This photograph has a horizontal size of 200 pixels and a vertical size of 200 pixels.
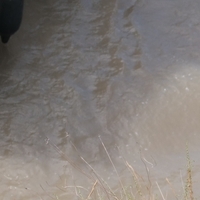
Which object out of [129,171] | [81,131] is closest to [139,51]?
[81,131]

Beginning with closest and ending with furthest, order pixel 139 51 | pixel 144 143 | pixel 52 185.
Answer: pixel 52 185
pixel 144 143
pixel 139 51

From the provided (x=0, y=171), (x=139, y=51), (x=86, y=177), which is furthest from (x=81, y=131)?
(x=139, y=51)

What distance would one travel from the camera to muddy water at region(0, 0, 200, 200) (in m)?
2.03

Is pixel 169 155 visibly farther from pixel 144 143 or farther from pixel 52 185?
pixel 52 185

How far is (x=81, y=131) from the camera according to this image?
2.19 metres

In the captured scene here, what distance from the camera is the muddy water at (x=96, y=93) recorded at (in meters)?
2.03

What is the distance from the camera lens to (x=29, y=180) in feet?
6.53

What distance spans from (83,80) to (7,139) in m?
0.53

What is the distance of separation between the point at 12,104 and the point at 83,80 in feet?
1.28

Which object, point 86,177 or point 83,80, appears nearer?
point 86,177

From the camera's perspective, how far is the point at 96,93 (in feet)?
7.77

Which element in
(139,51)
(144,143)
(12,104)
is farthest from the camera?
(139,51)

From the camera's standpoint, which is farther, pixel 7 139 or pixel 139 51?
pixel 139 51

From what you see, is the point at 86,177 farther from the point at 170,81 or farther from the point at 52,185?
the point at 170,81
